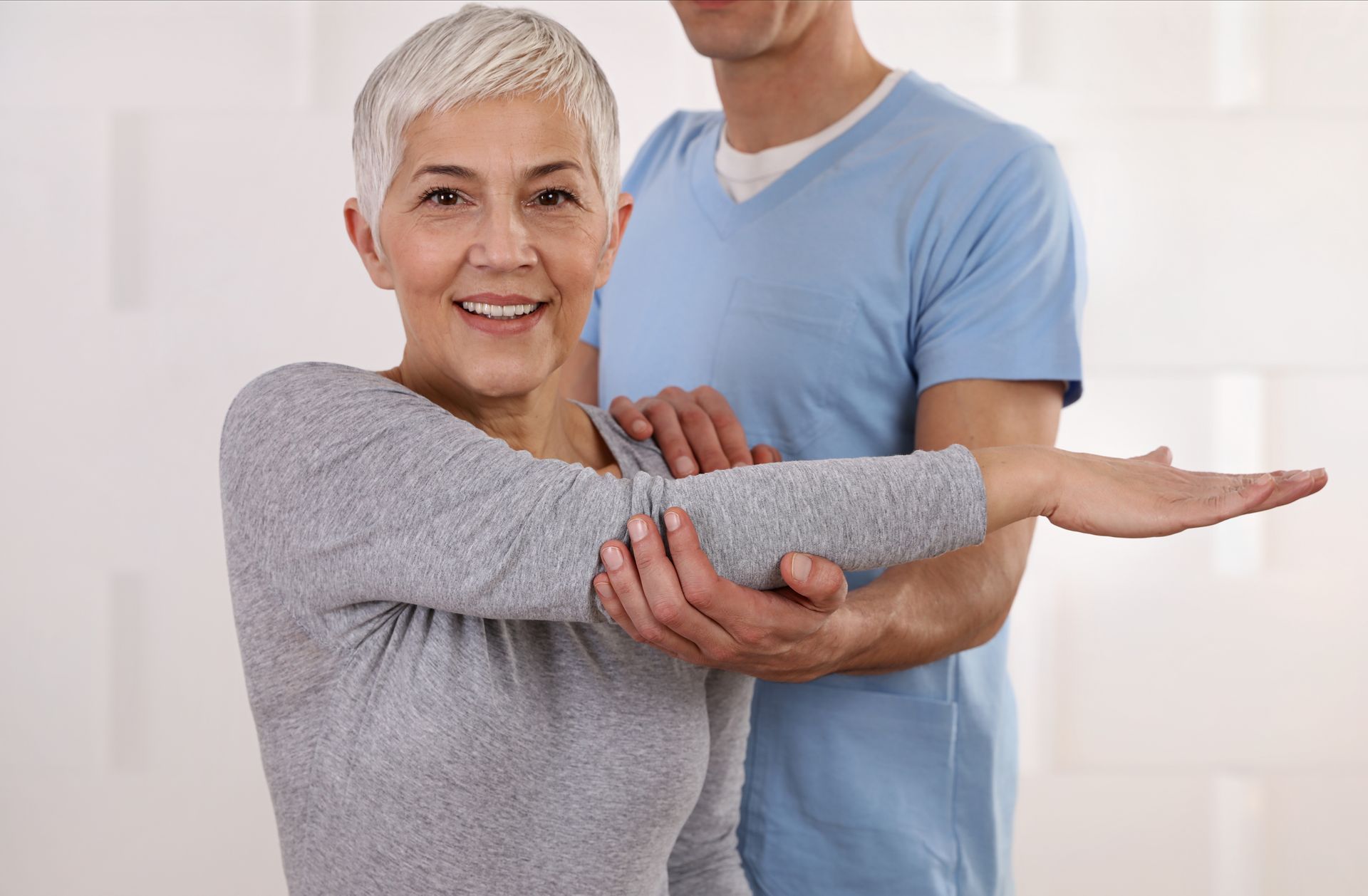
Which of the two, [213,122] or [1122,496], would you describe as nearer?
[1122,496]

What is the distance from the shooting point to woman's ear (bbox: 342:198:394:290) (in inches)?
42.6

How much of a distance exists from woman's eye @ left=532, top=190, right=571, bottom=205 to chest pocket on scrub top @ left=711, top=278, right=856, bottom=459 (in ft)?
1.39

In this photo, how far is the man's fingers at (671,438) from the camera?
117 centimetres

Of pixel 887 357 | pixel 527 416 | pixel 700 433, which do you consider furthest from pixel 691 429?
pixel 887 357

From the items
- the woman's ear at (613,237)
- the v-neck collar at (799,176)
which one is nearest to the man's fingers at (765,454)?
the woman's ear at (613,237)

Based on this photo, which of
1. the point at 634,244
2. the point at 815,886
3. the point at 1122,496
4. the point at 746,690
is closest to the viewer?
the point at 1122,496

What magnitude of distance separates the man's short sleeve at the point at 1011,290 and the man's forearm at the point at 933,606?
0.18 meters

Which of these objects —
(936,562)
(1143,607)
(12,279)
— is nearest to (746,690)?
(936,562)

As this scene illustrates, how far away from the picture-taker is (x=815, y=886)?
1344 millimetres

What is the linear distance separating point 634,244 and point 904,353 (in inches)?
17.0

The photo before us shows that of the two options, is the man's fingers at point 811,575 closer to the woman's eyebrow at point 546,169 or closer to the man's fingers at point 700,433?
the man's fingers at point 700,433

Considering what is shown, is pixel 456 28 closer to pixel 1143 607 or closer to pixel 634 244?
pixel 634 244

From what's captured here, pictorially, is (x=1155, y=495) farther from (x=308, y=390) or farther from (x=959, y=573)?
(x=308, y=390)

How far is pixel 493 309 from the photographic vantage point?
103 cm
